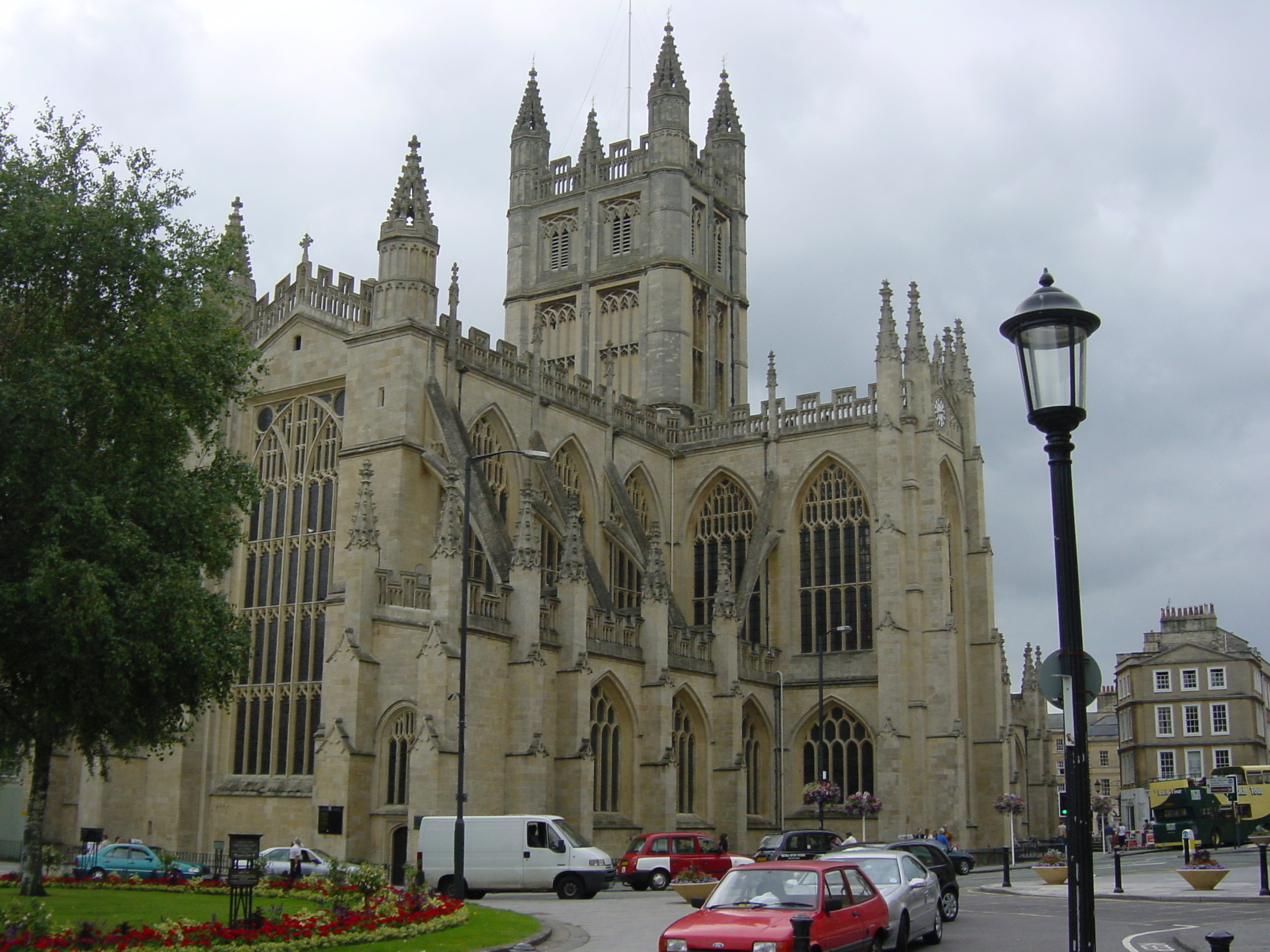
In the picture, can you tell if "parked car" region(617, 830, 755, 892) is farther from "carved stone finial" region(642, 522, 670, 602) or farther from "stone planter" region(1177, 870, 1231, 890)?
"stone planter" region(1177, 870, 1231, 890)

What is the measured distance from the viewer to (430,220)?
3572cm

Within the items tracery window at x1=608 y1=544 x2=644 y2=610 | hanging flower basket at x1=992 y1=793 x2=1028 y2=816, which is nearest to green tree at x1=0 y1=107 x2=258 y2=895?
tracery window at x1=608 y1=544 x2=644 y2=610

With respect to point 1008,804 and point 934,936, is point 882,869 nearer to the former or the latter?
point 934,936

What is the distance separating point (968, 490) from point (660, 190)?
1725cm

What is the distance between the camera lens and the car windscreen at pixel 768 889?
13.5 meters

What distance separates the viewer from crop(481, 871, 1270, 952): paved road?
16.8 metres

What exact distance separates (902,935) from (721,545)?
31408mm

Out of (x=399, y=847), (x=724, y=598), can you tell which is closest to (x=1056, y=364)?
(x=399, y=847)

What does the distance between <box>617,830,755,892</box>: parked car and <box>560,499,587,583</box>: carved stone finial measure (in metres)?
6.83

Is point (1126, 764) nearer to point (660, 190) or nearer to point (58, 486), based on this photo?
point (660, 190)

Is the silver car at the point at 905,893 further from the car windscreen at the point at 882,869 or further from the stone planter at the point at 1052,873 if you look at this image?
the stone planter at the point at 1052,873

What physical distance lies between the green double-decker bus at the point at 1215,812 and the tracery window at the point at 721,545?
20.2 metres

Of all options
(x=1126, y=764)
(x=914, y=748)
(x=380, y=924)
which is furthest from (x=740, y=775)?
(x=1126, y=764)

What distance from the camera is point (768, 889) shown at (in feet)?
45.3
